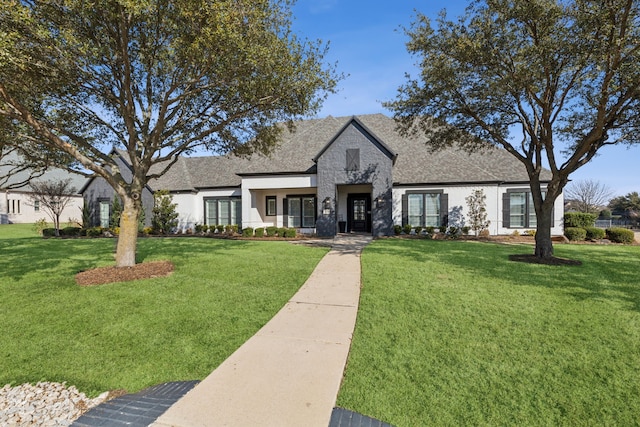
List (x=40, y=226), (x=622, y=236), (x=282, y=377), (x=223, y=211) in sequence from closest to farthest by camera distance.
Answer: (x=282, y=377) → (x=622, y=236) → (x=223, y=211) → (x=40, y=226)

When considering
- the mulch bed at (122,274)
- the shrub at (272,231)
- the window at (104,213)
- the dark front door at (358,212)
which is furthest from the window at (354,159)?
the window at (104,213)

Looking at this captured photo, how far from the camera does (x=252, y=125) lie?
11.6 metres

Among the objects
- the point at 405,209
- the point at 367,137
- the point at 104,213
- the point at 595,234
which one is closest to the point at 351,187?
the point at 367,137

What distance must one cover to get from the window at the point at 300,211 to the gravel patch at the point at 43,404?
1739 cm

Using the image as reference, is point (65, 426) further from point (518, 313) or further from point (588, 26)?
point (588, 26)

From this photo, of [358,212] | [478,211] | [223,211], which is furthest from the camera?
[223,211]

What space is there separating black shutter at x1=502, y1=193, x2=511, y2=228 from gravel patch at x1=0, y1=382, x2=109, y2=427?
20.2 metres

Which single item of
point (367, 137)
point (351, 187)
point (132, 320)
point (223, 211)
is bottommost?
point (132, 320)

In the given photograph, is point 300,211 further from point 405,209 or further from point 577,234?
point 577,234

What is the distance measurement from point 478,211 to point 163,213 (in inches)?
804

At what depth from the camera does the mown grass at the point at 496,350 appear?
337cm

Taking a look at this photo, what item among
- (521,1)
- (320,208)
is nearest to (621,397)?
(521,1)

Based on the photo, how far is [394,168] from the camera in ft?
66.6

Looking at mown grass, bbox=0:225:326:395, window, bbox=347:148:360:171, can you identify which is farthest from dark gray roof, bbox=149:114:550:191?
mown grass, bbox=0:225:326:395
